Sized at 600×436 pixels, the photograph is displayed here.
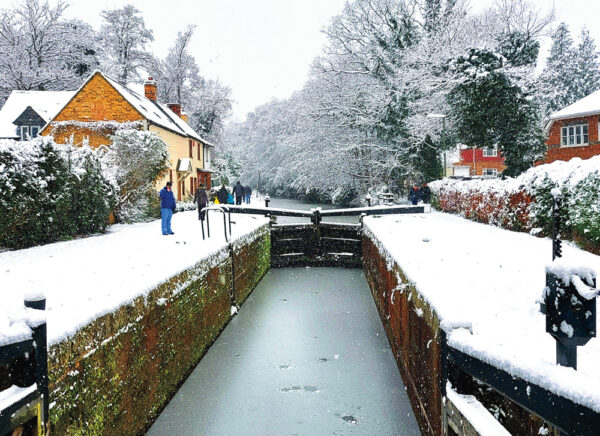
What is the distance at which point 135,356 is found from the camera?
4.76 m

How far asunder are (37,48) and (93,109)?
18.1 meters

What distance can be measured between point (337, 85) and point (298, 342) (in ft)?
96.7

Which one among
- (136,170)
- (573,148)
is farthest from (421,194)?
(136,170)

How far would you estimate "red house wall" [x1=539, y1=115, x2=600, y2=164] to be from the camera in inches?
1156

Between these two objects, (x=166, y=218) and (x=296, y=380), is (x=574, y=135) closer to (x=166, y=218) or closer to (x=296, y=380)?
(x=166, y=218)

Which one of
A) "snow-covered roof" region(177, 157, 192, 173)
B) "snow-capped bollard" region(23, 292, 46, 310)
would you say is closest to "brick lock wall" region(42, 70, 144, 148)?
"snow-covered roof" region(177, 157, 192, 173)

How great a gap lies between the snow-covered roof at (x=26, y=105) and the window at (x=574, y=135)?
3149cm

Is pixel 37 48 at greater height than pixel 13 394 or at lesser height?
greater

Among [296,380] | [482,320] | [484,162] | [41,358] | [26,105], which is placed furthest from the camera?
[484,162]

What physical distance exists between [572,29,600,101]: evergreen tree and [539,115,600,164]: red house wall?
95.1 feet

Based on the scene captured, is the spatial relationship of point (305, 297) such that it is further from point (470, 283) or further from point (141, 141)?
point (141, 141)

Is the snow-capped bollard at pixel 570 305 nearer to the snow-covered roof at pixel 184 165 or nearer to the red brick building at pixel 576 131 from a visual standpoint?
the red brick building at pixel 576 131

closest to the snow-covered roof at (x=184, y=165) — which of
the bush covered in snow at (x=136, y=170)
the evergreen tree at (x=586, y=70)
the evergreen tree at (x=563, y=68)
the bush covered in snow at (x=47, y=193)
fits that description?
the bush covered in snow at (x=136, y=170)

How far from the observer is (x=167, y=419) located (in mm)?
5852
